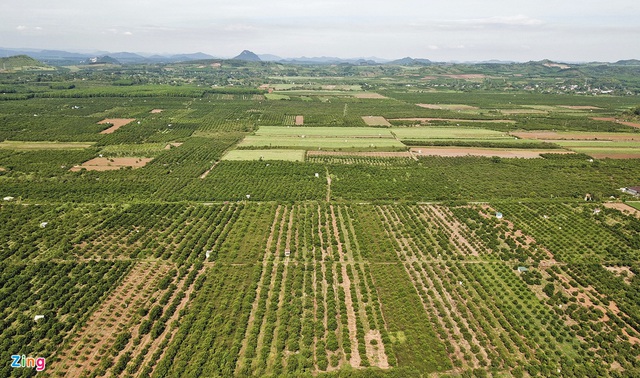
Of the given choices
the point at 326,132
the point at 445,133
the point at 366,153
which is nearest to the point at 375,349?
the point at 366,153

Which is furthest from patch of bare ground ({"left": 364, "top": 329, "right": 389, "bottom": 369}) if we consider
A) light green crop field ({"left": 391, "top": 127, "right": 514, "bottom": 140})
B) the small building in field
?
light green crop field ({"left": 391, "top": 127, "right": 514, "bottom": 140})

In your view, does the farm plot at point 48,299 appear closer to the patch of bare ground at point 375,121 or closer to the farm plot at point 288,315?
the farm plot at point 288,315

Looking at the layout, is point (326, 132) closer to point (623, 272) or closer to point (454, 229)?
point (454, 229)

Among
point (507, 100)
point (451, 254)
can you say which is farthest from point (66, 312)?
point (507, 100)

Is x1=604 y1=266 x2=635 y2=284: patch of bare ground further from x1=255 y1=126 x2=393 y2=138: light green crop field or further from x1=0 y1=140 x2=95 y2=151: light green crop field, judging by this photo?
x1=0 y1=140 x2=95 y2=151: light green crop field

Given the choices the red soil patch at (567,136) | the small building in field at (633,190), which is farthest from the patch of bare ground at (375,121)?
the small building in field at (633,190)

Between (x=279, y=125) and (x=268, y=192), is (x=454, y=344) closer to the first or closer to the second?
(x=268, y=192)
